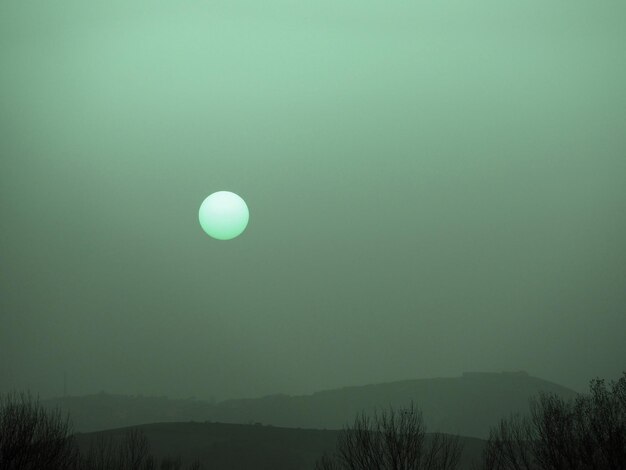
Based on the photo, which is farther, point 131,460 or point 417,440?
point 131,460

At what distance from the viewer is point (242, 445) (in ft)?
270

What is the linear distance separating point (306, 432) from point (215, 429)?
14347 millimetres

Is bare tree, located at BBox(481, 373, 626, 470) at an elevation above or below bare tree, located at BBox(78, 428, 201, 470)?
above

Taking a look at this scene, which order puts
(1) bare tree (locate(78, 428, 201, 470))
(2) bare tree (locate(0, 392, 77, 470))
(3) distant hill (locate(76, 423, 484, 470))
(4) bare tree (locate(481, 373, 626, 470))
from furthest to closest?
(3) distant hill (locate(76, 423, 484, 470)) < (1) bare tree (locate(78, 428, 201, 470)) < (4) bare tree (locate(481, 373, 626, 470)) < (2) bare tree (locate(0, 392, 77, 470))

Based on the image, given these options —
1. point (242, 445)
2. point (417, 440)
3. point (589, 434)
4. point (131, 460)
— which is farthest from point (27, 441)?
point (242, 445)

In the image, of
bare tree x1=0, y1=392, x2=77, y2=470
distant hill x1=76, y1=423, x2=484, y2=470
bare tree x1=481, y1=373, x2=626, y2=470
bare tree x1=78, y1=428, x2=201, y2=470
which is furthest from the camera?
distant hill x1=76, y1=423, x2=484, y2=470

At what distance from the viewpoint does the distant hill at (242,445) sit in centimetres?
7719

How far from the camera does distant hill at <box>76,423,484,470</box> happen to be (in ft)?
253

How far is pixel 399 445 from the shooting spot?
95.2 ft

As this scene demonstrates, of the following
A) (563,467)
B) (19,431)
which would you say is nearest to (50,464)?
(19,431)

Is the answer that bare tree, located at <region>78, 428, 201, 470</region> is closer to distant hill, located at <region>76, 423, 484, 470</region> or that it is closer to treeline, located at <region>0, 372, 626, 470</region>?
treeline, located at <region>0, 372, 626, 470</region>

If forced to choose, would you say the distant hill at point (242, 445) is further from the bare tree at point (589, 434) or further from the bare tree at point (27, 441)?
the bare tree at point (27, 441)

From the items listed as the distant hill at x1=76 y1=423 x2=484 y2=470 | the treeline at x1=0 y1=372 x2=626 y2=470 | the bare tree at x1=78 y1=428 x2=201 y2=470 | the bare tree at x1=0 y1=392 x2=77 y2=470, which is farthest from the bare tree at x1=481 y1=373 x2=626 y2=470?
the distant hill at x1=76 y1=423 x2=484 y2=470

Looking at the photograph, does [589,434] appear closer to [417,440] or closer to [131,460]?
[417,440]
